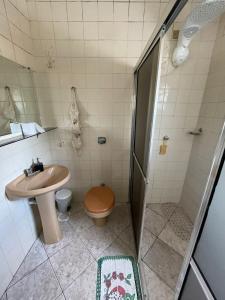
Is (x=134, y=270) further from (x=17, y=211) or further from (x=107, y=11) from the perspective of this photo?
(x=107, y=11)

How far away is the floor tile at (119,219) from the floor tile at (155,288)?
51 centimetres

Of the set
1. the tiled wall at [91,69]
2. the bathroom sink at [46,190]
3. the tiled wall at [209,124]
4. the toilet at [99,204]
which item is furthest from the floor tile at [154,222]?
the bathroom sink at [46,190]

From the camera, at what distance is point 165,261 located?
1.37m

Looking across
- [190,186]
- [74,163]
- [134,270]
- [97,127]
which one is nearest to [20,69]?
[97,127]

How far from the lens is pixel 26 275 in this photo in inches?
49.6

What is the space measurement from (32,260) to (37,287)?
263 millimetres

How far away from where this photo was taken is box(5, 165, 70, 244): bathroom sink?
116 cm

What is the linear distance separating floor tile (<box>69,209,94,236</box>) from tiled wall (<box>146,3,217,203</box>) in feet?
3.36

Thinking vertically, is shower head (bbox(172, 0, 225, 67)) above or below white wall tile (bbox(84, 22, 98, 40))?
below

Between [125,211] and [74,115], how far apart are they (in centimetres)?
152

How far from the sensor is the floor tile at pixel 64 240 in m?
1.47

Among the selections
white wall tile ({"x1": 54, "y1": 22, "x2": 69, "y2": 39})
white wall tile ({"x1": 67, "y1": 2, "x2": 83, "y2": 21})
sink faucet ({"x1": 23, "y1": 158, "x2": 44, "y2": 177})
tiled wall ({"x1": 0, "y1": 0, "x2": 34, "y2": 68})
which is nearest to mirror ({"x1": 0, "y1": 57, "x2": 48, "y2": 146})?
tiled wall ({"x1": 0, "y1": 0, "x2": 34, "y2": 68})

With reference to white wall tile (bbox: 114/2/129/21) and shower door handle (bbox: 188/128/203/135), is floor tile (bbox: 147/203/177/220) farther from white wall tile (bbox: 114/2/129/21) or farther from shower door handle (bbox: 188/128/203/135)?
white wall tile (bbox: 114/2/129/21)

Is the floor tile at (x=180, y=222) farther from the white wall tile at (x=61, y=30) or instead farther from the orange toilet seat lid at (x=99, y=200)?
the white wall tile at (x=61, y=30)
